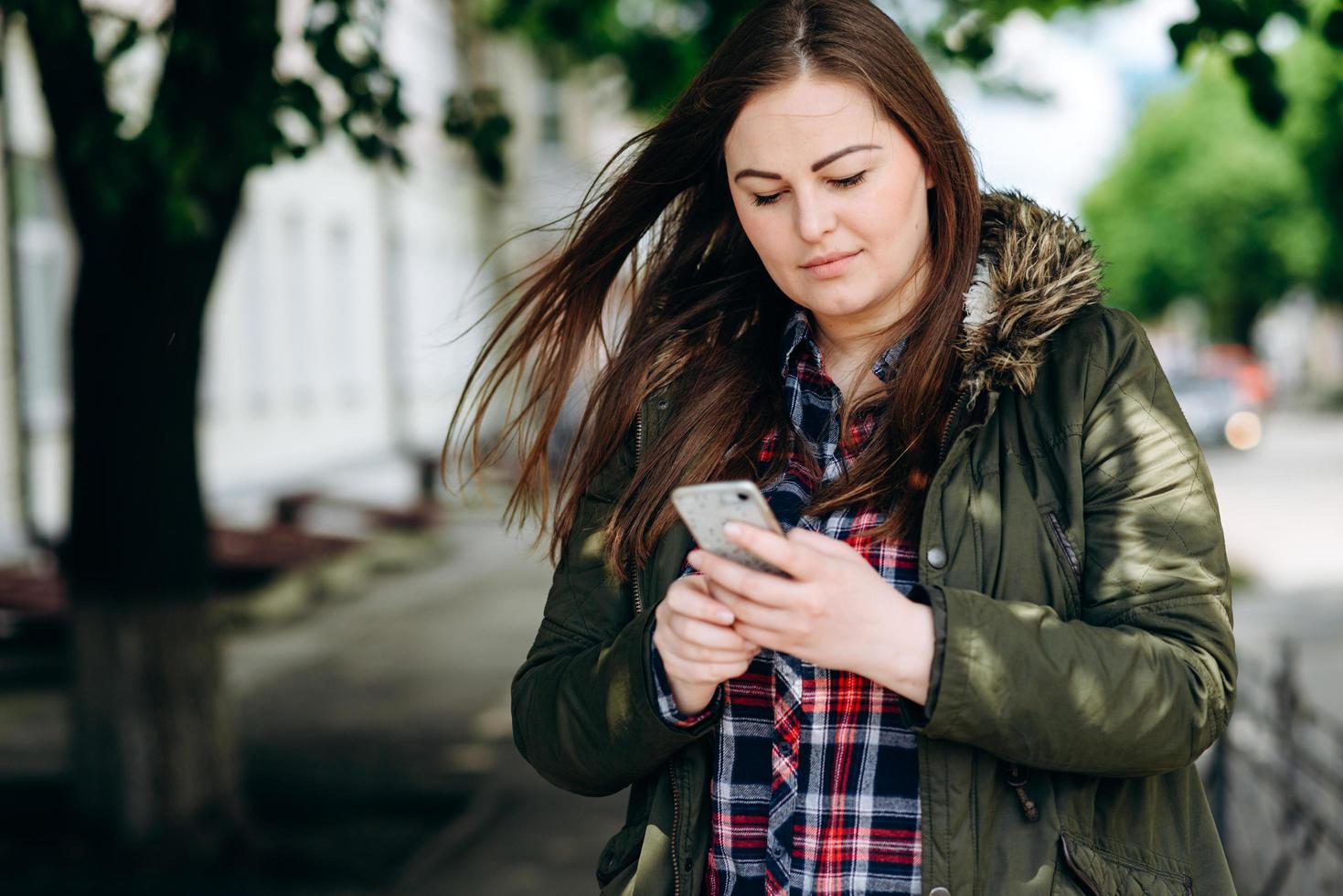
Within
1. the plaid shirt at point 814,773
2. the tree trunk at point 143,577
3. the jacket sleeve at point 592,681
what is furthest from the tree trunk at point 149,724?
the plaid shirt at point 814,773

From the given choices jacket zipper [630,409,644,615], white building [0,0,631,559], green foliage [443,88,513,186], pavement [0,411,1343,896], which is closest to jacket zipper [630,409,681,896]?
jacket zipper [630,409,644,615]

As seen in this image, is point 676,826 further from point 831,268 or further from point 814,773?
point 831,268

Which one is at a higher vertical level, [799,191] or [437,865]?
[799,191]

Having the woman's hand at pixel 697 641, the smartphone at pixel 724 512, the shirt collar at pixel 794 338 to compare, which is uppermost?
the shirt collar at pixel 794 338

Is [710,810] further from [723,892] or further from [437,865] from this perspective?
[437,865]

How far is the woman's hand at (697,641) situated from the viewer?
5.23ft

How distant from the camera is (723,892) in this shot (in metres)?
1.79

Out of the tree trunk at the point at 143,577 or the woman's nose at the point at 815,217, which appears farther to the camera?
the tree trunk at the point at 143,577

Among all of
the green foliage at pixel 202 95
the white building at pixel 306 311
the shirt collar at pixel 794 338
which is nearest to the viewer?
the shirt collar at pixel 794 338

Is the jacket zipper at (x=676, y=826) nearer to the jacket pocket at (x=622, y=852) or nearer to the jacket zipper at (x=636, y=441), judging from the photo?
the jacket pocket at (x=622, y=852)

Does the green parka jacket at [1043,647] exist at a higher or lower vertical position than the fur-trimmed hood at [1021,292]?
lower

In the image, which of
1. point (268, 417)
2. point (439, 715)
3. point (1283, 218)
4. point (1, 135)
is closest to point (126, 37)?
point (439, 715)

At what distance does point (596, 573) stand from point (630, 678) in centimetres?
21

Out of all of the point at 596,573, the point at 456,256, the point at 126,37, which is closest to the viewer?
the point at 596,573
